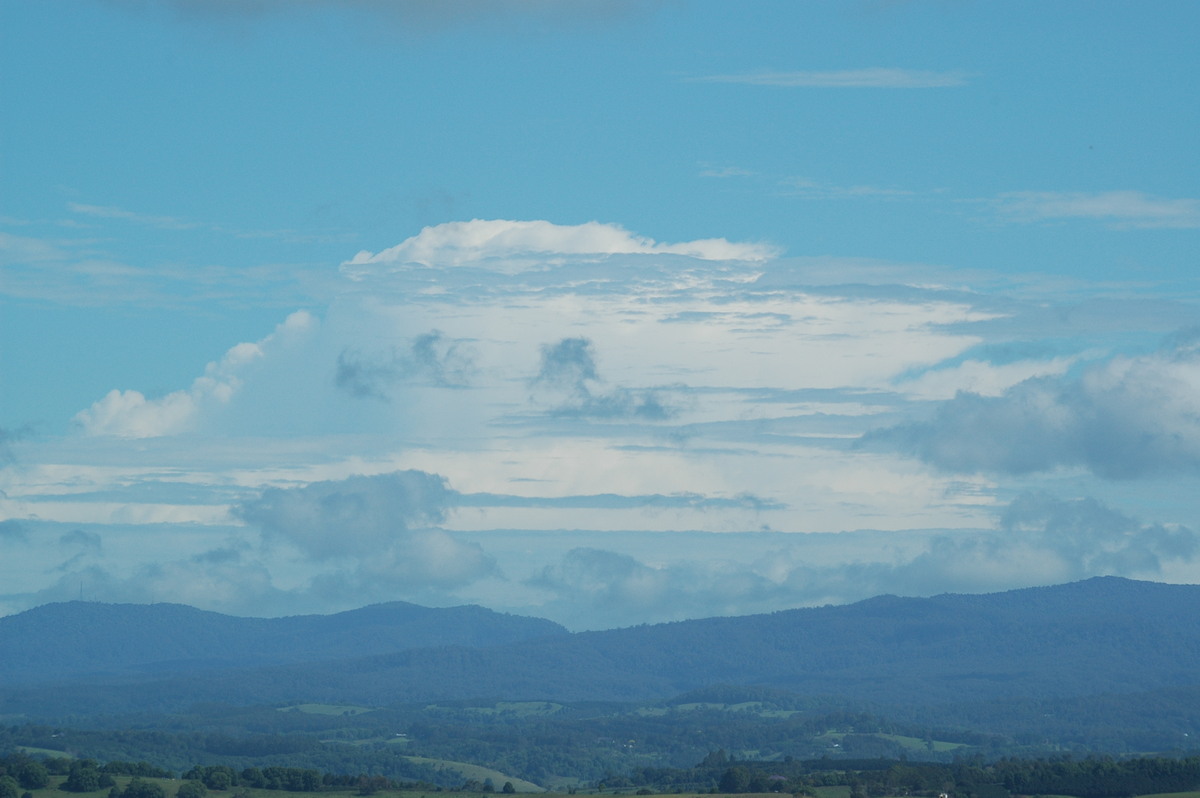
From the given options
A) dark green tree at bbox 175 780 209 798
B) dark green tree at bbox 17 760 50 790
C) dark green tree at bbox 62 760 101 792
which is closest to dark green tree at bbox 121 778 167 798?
dark green tree at bbox 175 780 209 798

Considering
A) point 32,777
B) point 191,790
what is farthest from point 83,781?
point 191,790

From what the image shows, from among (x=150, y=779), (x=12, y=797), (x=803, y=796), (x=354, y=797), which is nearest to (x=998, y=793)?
(x=803, y=796)

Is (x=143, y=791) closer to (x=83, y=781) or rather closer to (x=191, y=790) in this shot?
(x=191, y=790)

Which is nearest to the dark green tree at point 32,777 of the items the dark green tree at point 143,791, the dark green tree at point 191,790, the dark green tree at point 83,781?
the dark green tree at point 83,781

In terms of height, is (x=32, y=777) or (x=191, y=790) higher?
(x=32, y=777)

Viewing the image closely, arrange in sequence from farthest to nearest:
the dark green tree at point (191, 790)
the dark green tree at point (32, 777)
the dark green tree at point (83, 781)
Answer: the dark green tree at point (32, 777) < the dark green tree at point (83, 781) < the dark green tree at point (191, 790)

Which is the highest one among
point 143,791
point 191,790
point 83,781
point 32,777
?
point 32,777

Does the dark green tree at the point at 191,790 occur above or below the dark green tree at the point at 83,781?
below

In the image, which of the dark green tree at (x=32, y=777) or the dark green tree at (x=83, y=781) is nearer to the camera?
the dark green tree at (x=83, y=781)

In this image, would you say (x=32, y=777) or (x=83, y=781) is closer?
(x=83, y=781)

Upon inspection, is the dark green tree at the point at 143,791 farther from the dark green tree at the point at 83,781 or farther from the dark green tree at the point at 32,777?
the dark green tree at the point at 32,777

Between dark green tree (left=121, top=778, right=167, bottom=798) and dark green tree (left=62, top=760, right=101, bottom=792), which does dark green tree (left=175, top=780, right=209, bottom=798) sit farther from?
dark green tree (left=62, top=760, right=101, bottom=792)

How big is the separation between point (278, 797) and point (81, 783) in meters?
23.1

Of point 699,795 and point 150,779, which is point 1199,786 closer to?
point 699,795
